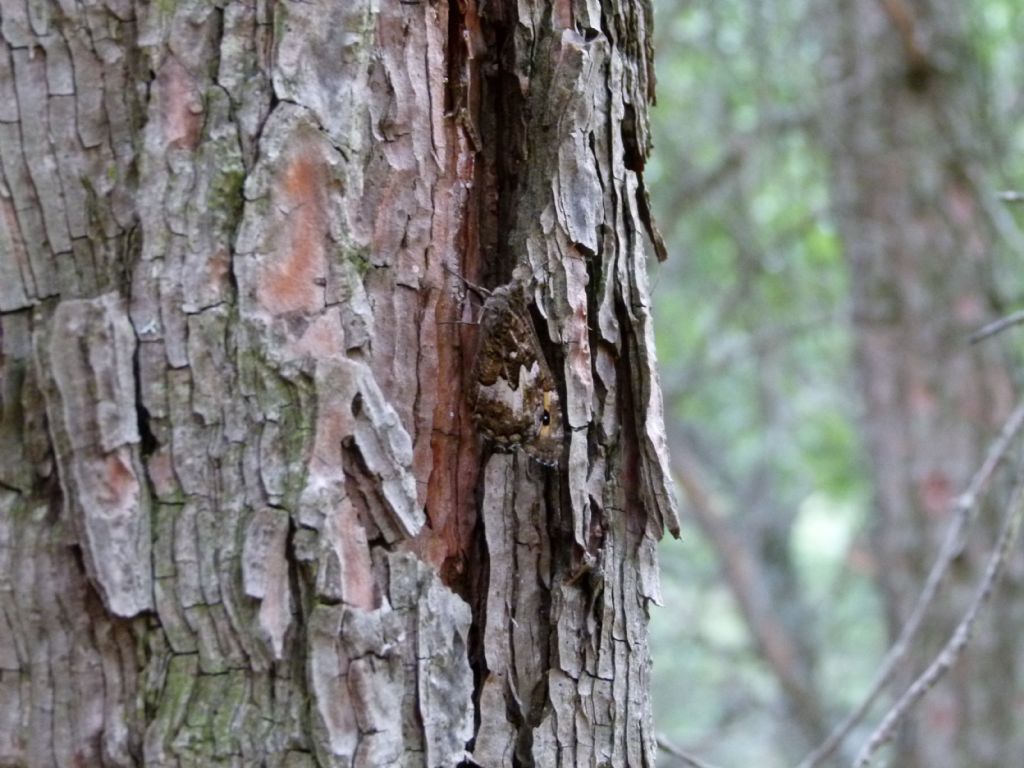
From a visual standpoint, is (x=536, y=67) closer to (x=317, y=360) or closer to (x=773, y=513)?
(x=317, y=360)

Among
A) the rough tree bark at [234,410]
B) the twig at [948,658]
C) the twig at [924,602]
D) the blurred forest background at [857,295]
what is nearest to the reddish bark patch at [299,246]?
the rough tree bark at [234,410]

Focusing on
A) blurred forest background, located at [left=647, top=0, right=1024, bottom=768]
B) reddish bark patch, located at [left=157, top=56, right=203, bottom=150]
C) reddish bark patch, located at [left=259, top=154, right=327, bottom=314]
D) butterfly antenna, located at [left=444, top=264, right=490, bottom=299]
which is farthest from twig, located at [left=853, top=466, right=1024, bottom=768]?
reddish bark patch, located at [left=157, top=56, right=203, bottom=150]

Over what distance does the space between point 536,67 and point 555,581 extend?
0.50m

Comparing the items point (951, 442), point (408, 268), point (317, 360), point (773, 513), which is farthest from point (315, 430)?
point (773, 513)

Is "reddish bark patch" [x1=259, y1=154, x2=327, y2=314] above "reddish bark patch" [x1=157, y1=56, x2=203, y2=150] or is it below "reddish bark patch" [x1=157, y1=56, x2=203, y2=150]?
below

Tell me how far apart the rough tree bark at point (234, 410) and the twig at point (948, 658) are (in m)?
0.54

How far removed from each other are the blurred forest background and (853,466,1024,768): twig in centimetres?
37

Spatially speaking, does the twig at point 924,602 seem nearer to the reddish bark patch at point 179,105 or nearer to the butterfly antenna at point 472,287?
the butterfly antenna at point 472,287

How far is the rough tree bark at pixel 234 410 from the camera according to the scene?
93 cm

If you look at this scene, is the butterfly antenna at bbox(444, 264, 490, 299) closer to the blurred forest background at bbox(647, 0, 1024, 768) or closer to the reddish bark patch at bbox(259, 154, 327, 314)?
the reddish bark patch at bbox(259, 154, 327, 314)

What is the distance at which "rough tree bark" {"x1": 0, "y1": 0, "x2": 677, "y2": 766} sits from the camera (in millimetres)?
931

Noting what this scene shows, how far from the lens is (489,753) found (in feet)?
3.52

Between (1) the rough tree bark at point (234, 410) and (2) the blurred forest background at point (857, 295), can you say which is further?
(2) the blurred forest background at point (857, 295)

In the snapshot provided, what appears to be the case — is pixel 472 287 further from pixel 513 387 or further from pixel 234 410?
pixel 234 410
